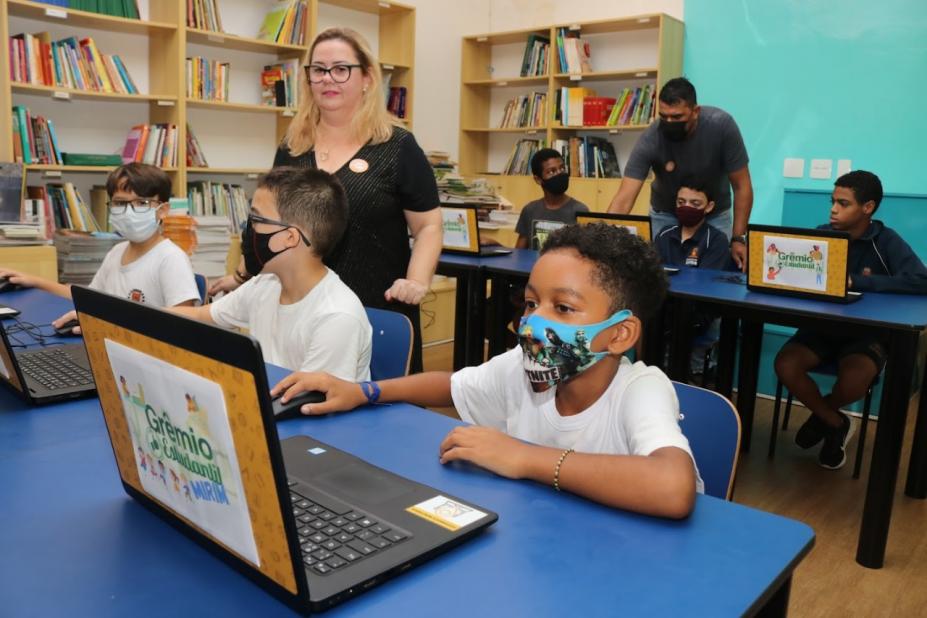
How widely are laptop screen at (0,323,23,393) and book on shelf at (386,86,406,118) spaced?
4.48 meters

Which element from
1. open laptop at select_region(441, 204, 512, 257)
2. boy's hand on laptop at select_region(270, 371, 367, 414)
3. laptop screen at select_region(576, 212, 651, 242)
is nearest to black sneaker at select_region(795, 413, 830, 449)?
laptop screen at select_region(576, 212, 651, 242)

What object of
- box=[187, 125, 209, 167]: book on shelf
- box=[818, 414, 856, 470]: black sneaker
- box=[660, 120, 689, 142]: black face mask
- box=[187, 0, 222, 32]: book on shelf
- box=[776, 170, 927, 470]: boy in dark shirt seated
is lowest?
box=[818, 414, 856, 470]: black sneaker

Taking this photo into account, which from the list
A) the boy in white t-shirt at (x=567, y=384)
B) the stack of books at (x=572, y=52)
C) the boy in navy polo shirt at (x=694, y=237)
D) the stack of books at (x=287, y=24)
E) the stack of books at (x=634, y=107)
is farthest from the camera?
the stack of books at (x=572, y=52)

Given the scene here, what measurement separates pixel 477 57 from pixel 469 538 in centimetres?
584

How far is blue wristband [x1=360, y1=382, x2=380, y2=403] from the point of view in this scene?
1297mm

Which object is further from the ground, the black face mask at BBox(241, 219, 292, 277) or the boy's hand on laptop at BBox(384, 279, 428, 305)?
the black face mask at BBox(241, 219, 292, 277)

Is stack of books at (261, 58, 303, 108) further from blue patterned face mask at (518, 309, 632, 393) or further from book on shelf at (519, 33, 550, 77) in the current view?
blue patterned face mask at (518, 309, 632, 393)

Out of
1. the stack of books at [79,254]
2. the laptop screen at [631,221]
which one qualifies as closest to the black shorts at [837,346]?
the laptop screen at [631,221]

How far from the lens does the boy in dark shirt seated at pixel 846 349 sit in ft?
10.1

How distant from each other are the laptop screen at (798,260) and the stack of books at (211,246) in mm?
2918

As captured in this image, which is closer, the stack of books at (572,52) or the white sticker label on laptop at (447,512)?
the white sticker label on laptop at (447,512)

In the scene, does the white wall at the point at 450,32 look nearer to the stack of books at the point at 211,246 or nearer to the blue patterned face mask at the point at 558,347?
the stack of books at the point at 211,246

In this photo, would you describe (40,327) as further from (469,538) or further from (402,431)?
(469,538)

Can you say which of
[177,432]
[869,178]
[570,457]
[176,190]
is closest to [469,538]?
[570,457]
